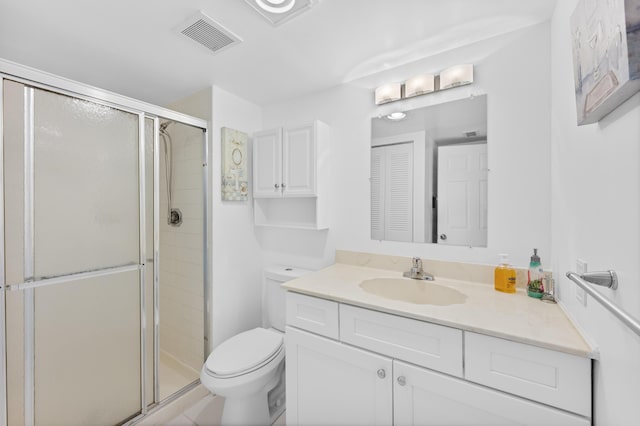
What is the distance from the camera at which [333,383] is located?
4.27 ft

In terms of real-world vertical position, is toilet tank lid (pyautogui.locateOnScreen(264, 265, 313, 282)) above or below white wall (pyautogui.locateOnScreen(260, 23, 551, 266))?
below

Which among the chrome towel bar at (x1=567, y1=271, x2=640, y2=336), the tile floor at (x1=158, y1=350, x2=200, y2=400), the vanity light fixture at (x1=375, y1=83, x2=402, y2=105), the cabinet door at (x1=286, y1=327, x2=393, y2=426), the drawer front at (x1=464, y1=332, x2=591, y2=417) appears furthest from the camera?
the tile floor at (x1=158, y1=350, x2=200, y2=400)

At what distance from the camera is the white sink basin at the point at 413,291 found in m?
1.43

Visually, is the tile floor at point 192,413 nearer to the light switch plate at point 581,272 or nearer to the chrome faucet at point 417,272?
the chrome faucet at point 417,272

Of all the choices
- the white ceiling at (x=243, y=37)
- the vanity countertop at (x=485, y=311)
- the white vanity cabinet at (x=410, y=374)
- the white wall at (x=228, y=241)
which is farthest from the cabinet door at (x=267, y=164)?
the white vanity cabinet at (x=410, y=374)

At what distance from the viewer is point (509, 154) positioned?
1.42m

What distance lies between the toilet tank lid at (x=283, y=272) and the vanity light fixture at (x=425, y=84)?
1.34 m

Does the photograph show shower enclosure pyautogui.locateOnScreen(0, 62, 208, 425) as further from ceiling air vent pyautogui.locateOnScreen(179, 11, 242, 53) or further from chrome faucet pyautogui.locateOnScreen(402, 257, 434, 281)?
chrome faucet pyautogui.locateOnScreen(402, 257, 434, 281)

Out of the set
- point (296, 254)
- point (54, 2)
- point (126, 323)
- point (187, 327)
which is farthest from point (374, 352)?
point (54, 2)

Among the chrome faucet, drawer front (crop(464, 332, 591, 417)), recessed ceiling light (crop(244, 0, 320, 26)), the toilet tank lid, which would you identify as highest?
recessed ceiling light (crop(244, 0, 320, 26))

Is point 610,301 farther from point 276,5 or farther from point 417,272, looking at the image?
point 276,5

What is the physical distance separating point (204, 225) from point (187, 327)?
2.70 feet

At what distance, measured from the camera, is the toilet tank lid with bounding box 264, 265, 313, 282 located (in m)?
2.00

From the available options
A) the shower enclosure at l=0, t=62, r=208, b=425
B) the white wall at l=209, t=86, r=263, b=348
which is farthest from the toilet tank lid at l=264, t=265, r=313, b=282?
the shower enclosure at l=0, t=62, r=208, b=425
